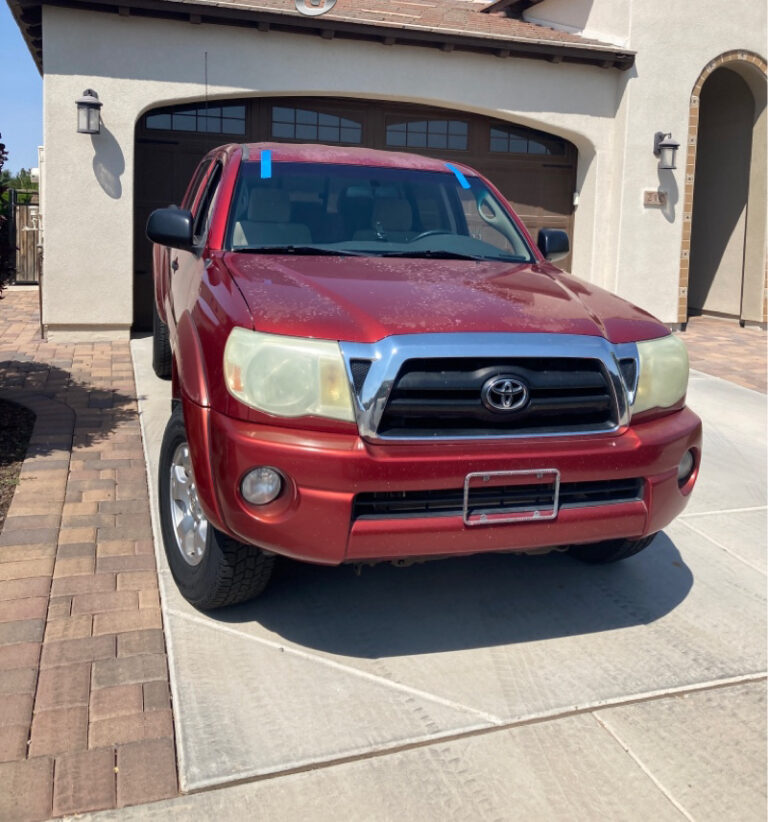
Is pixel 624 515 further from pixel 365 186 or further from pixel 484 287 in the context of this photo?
pixel 365 186

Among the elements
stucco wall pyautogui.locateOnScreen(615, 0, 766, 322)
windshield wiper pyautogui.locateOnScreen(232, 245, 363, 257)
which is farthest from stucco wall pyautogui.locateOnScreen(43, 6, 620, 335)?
windshield wiper pyautogui.locateOnScreen(232, 245, 363, 257)

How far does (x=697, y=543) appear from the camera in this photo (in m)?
4.59

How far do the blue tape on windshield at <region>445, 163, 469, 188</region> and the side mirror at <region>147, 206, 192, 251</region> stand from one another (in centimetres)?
157

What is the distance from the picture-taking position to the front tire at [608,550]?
3.90m

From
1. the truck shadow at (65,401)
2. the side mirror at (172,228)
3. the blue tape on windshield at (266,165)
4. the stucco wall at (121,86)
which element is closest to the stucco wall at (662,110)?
the stucco wall at (121,86)

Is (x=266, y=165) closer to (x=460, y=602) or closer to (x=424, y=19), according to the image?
(x=460, y=602)

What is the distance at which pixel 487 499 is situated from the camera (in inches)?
119

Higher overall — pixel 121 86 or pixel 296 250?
pixel 121 86

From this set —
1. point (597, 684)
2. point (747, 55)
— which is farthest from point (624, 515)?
point (747, 55)

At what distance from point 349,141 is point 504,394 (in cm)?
876

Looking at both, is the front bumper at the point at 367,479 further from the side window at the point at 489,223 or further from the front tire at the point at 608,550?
the side window at the point at 489,223

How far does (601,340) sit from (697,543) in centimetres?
192

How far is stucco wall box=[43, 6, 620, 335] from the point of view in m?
9.52

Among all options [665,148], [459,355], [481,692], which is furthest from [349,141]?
[481,692]
